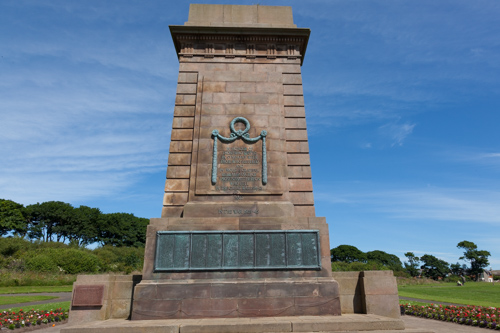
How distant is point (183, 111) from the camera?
1276 centimetres

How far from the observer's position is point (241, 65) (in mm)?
13438

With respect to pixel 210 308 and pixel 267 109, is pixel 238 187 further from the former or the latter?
pixel 210 308

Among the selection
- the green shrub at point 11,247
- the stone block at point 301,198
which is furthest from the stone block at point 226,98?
the green shrub at point 11,247

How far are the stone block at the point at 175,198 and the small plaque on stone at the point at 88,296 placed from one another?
3423 mm

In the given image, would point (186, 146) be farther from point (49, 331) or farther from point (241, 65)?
point (49, 331)

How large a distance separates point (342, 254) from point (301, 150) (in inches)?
4648

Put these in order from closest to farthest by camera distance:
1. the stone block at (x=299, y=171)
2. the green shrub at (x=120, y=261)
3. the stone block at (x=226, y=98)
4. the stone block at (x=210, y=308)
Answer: the stone block at (x=210, y=308), the stone block at (x=299, y=171), the stone block at (x=226, y=98), the green shrub at (x=120, y=261)

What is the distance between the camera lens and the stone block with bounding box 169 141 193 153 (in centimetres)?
1212

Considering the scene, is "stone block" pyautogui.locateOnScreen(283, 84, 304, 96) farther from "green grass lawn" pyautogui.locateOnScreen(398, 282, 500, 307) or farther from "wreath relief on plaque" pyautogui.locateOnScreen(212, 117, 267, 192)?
"green grass lawn" pyautogui.locateOnScreen(398, 282, 500, 307)

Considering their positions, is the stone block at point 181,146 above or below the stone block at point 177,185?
above

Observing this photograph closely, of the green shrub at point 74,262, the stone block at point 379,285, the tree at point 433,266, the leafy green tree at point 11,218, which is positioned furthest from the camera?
the tree at point 433,266

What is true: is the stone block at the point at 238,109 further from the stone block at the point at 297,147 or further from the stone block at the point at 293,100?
the stone block at the point at 297,147

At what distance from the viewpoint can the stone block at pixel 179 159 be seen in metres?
11.9

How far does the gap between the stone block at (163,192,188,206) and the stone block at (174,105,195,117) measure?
329cm
